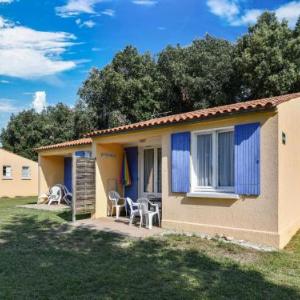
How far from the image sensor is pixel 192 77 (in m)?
28.8

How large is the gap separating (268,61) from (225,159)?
16.6 meters

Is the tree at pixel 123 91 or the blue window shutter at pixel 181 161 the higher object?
the tree at pixel 123 91

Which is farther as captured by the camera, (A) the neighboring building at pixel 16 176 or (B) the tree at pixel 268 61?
(A) the neighboring building at pixel 16 176

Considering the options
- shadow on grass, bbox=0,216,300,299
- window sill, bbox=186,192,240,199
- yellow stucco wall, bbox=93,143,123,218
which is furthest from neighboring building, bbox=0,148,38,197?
window sill, bbox=186,192,240,199

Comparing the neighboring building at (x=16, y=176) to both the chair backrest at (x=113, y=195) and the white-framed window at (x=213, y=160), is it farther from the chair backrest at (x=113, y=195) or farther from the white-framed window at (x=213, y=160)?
the white-framed window at (x=213, y=160)

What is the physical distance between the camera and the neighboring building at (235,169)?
9.08 meters

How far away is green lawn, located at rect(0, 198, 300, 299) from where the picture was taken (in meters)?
5.85

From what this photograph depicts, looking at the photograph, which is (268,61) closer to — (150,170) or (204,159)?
(150,170)

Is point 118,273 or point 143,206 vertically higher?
point 143,206

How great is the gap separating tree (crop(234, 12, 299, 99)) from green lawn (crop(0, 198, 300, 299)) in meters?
16.5

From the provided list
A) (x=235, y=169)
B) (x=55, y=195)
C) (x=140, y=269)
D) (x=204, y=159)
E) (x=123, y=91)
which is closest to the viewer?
(x=140, y=269)

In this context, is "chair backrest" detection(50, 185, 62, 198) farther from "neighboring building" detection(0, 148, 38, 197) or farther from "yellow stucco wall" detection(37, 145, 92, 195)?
"neighboring building" detection(0, 148, 38, 197)

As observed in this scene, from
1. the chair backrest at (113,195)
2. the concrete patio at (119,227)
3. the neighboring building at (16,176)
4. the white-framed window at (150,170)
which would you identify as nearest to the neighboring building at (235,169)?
the concrete patio at (119,227)

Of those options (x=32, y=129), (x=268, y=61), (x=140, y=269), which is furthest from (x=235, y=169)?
(x=32, y=129)
